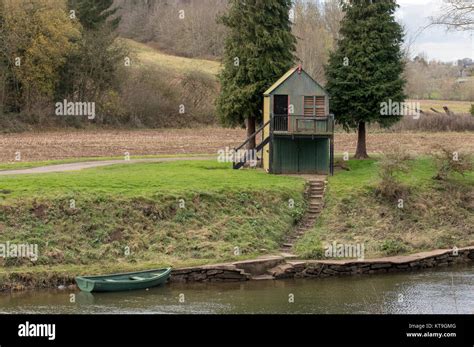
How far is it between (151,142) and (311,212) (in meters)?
26.1

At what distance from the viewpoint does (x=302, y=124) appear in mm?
42469

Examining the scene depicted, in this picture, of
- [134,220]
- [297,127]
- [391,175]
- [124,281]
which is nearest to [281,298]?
[124,281]

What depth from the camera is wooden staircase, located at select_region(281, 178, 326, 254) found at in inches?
1384

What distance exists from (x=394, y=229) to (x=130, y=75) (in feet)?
166

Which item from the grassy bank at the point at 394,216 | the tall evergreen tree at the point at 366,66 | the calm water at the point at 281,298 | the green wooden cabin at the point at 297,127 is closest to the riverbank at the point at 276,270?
the calm water at the point at 281,298

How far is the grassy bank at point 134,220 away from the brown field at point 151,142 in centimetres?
1310

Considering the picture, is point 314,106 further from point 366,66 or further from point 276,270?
point 276,270

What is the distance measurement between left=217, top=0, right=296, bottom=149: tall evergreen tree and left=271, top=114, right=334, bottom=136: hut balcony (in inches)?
123

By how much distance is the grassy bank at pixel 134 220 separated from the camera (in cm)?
3135

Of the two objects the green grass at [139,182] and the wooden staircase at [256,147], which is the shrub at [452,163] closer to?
the green grass at [139,182]

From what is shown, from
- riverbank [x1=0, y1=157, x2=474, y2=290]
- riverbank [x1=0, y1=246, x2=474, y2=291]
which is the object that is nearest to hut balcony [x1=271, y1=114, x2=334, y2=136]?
riverbank [x1=0, y1=157, x2=474, y2=290]

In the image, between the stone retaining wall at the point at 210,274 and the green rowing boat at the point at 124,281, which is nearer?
the green rowing boat at the point at 124,281
